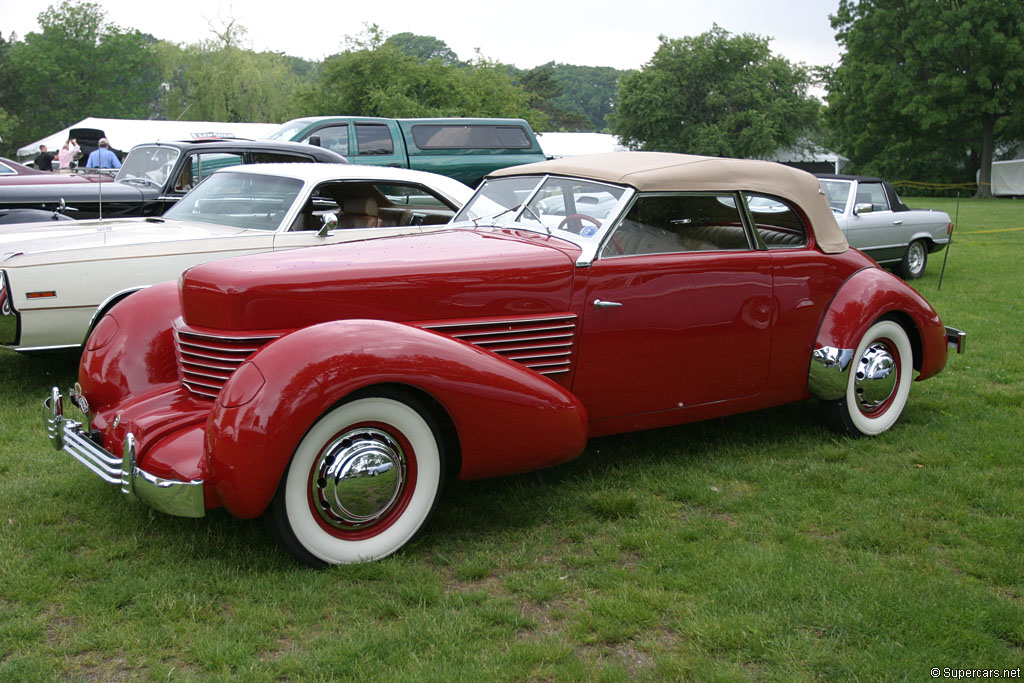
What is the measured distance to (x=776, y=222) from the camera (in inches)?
192

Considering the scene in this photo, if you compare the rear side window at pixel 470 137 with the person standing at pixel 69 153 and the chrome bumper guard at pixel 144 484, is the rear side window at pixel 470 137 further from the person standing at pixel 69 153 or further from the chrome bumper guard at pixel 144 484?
the chrome bumper guard at pixel 144 484

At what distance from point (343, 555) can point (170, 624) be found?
26.1 inches

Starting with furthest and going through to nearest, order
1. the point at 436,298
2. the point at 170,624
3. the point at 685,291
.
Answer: the point at 685,291, the point at 436,298, the point at 170,624

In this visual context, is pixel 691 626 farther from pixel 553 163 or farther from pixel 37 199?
pixel 37 199

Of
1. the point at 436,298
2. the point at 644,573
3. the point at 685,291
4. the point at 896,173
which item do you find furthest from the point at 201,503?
the point at 896,173

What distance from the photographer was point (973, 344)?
7535mm

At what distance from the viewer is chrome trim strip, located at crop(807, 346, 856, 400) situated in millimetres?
4770

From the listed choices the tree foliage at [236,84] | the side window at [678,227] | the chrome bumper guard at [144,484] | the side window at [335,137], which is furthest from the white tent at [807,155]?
the chrome bumper guard at [144,484]

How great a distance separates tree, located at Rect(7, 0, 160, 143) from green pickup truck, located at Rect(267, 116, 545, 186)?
206ft

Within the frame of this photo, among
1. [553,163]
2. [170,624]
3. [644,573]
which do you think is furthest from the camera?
[553,163]

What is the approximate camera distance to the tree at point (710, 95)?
52281mm

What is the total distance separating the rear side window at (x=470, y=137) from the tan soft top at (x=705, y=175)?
919cm

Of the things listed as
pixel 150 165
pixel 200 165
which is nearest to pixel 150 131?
pixel 150 165

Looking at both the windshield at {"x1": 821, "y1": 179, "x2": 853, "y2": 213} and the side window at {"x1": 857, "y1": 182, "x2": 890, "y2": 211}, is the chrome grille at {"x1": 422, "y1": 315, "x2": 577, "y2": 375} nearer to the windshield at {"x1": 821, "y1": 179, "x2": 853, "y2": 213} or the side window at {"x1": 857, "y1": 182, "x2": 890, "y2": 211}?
the windshield at {"x1": 821, "y1": 179, "x2": 853, "y2": 213}
